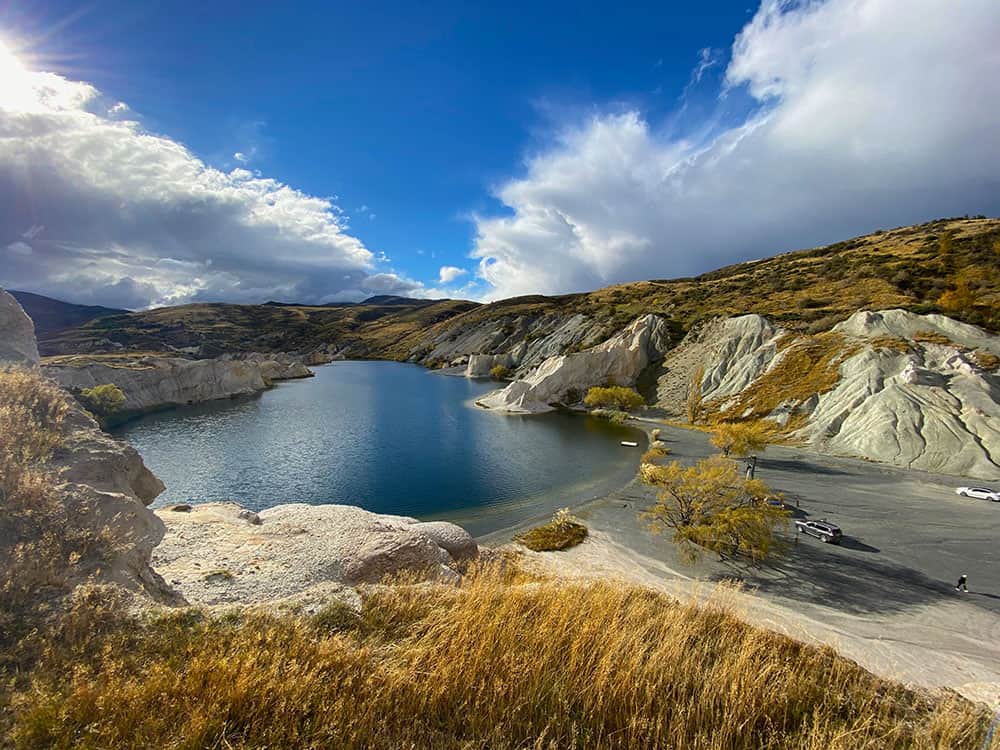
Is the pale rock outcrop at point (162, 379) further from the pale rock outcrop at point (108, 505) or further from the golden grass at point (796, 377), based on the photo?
the golden grass at point (796, 377)

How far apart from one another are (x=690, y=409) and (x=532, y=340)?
64458 millimetres

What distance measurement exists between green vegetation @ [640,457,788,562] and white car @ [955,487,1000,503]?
16.7 metres

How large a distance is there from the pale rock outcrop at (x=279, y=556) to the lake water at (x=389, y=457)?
13.3 meters

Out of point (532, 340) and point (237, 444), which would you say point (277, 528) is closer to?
point (237, 444)

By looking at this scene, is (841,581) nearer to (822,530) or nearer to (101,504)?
(822,530)

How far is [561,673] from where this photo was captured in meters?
4.80

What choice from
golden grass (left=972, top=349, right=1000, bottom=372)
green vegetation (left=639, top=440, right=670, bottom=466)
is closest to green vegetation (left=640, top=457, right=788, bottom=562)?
green vegetation (left=639, top=440, right=670, bottom=466)

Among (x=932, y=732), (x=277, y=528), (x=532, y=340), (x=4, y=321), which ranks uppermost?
(x=532, y=340)

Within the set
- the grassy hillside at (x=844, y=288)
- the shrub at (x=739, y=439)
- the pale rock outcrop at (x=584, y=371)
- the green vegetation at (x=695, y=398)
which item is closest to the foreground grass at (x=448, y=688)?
the shrub at (x=739, y=439)

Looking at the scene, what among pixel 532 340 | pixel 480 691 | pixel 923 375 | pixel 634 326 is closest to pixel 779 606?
pixel 480 691

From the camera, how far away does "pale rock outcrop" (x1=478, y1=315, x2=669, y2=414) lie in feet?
241

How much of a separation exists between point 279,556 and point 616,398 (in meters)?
58.3

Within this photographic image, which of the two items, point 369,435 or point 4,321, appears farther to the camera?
point 369,435

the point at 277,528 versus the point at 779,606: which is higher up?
the point at 277,528
